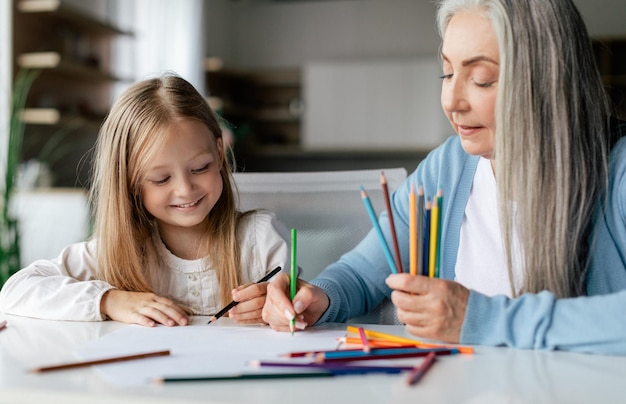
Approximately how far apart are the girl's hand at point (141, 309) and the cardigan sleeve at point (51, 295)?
0.02 meters

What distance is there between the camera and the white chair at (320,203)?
1.44 m

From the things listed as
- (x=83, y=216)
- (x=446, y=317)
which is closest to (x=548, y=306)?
(x=446, y=317)

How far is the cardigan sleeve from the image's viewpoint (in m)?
1.09

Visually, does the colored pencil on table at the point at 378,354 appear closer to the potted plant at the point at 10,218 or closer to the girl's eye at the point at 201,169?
the girl's eye at the point at 201,169

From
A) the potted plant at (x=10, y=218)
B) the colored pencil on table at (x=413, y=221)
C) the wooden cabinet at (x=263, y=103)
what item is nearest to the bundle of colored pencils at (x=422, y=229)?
the colored pencil on table at (x=413, y=221)

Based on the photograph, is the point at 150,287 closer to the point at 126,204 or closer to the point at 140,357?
the point at 126,204

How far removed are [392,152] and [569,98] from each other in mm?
5517

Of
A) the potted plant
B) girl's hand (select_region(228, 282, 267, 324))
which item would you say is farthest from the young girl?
the potted plant

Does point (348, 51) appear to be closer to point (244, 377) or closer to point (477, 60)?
point (477, 60)

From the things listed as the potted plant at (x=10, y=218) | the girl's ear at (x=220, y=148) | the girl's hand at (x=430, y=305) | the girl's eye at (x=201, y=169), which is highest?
the girl's ear at (x=220, y=148)

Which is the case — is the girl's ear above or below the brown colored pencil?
above

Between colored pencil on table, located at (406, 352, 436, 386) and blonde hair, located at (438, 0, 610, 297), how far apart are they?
0.89 ft

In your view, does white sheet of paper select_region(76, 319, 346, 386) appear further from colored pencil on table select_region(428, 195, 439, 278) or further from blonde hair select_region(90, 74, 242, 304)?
blonde hair select_region(90, 74, 242, 304)

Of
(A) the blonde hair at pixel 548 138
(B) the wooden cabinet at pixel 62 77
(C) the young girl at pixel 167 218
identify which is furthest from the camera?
(B) the wooden cabinet at pixel 62 77
